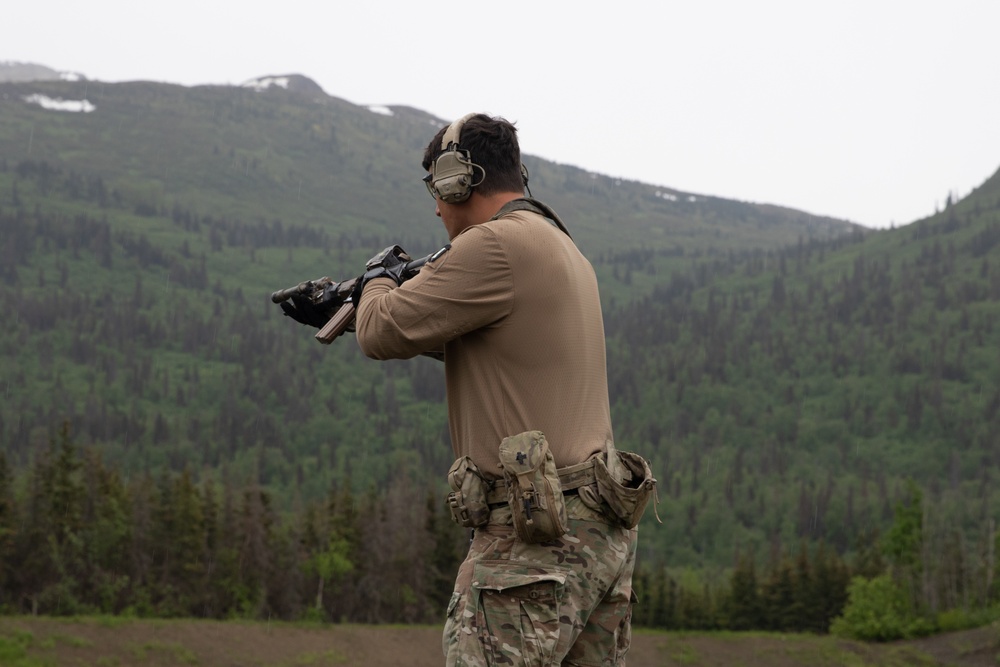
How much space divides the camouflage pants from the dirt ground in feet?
73.8

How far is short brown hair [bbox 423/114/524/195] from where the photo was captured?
4.59 metres

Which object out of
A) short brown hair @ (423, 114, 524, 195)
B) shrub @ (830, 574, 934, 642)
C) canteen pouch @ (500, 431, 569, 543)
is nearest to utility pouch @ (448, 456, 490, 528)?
canteen pouch @ (500, 431, 569, 543)

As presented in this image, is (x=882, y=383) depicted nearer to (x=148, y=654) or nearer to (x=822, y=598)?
(x=822, y=598)

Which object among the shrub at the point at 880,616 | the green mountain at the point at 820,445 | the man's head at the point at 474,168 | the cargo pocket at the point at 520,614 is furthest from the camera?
the green mountain at the point at 820,445

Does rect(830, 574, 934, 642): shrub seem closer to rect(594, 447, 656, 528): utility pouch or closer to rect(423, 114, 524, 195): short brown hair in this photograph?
rect(594, 447, 656, 528): utility pouch

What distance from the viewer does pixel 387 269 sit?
478cm

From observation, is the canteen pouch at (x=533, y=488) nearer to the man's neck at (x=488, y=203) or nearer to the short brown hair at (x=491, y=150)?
the man's neck at (x=488, y=203)

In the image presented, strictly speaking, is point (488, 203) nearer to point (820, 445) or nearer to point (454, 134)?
point (454, 134)

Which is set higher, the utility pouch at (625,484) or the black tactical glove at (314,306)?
the black tactical glove at (314,306)

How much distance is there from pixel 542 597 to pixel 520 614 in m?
0.10

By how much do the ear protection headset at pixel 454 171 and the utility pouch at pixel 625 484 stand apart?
1.15m

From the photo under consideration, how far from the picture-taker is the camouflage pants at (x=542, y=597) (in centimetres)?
412

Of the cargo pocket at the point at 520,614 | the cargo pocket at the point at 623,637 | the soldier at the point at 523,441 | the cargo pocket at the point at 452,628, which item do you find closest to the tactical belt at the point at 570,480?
the soldier at the point at 523,441

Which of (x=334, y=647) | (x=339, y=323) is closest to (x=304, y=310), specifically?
(x=339, y=323)
